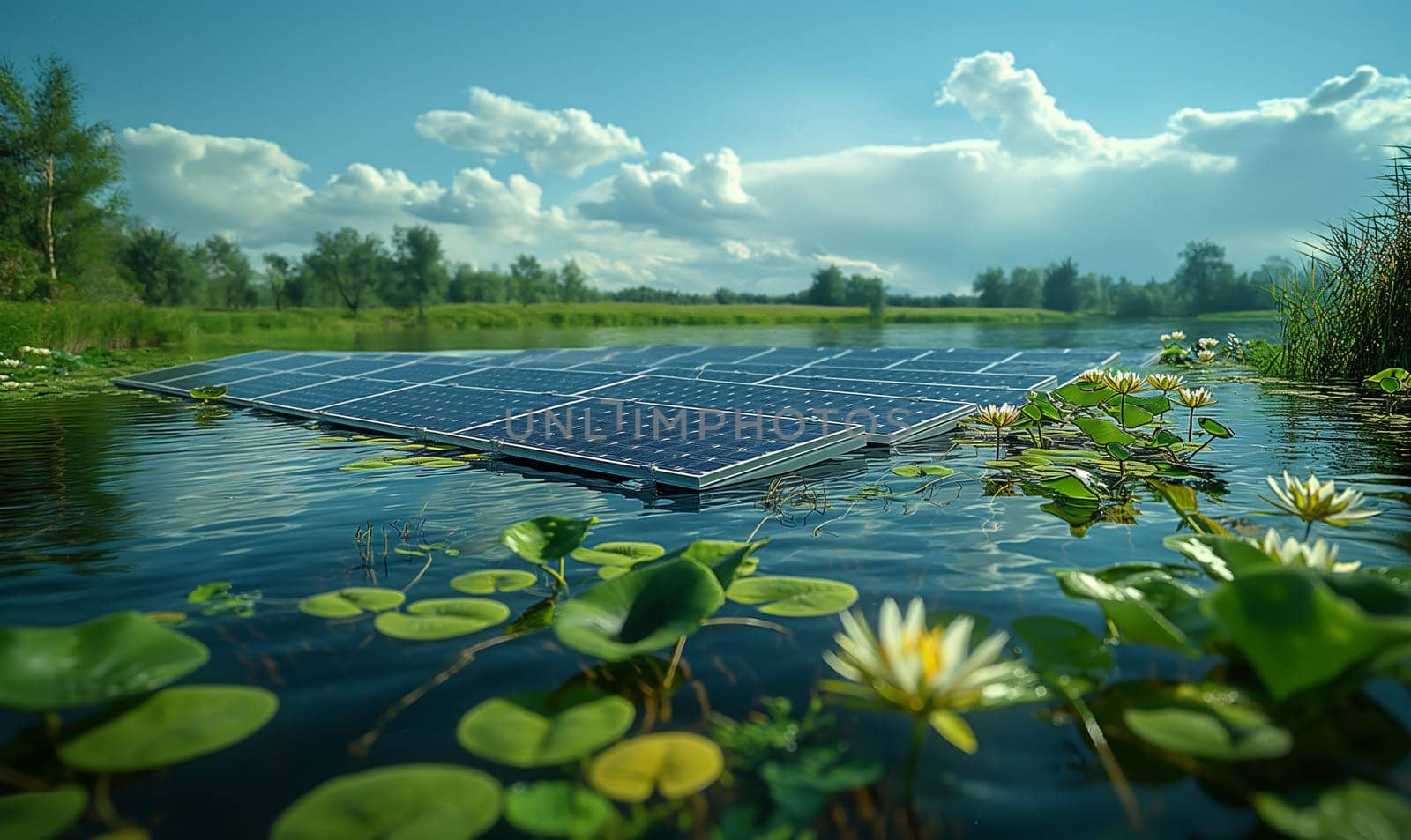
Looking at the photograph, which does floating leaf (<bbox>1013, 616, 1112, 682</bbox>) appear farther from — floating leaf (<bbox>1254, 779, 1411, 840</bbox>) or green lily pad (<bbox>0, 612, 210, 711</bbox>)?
green lily pad (<bbox>0, 612, 210, 711</bbox>)

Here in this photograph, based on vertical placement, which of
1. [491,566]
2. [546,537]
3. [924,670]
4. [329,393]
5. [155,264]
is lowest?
[491,566]

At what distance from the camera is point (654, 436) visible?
23.5 ft

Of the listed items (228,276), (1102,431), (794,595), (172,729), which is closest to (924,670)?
(794,595)

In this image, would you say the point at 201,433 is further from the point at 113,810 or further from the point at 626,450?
the point at 113,810

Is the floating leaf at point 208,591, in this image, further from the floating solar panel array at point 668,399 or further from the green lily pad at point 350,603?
the floating solar panel array at point 668,399

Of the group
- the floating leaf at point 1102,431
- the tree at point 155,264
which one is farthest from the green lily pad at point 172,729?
the tree at point 155,264

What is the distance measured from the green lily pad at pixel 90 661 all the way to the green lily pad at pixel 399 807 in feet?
2.37

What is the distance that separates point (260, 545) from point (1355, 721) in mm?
5194

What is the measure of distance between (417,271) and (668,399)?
81.1 m

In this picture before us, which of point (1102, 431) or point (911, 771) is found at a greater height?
point (1102, 431)

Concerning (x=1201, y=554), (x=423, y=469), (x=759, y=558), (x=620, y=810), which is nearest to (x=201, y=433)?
(x=423, y=469)

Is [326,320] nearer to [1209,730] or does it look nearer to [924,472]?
[924,472]

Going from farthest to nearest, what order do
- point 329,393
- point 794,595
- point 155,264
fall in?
point 155,264, point 329,393, point 794,595

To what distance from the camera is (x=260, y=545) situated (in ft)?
15.2
